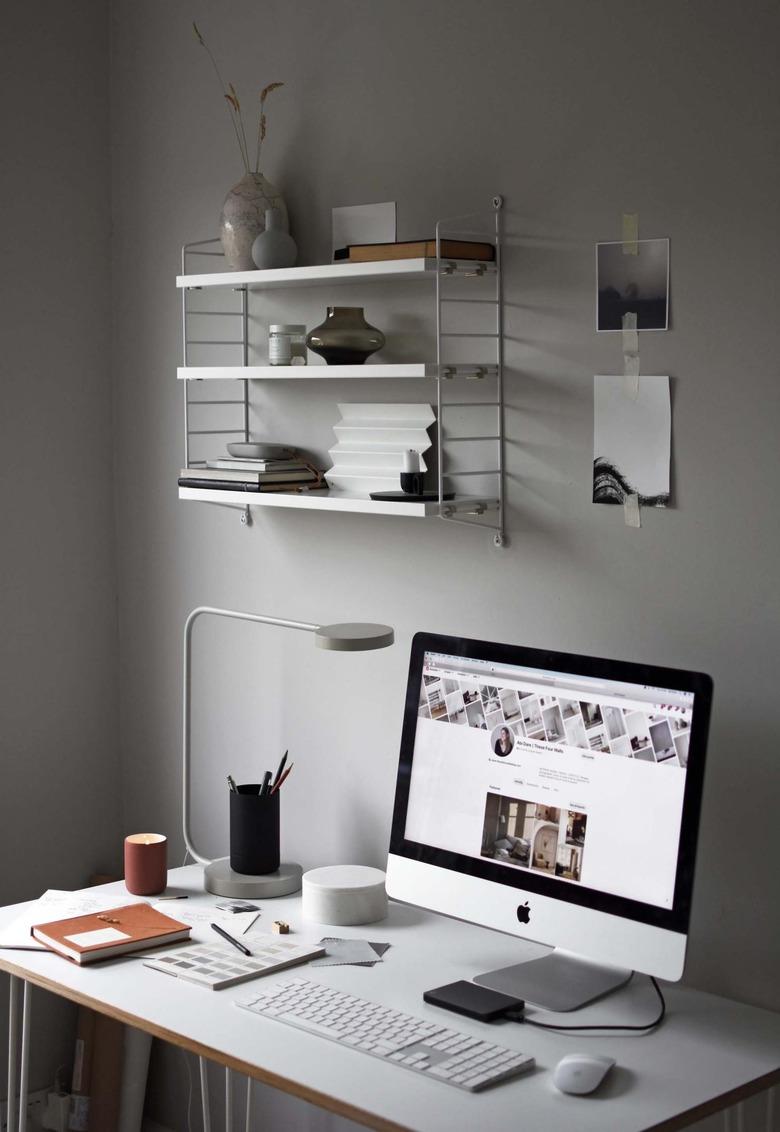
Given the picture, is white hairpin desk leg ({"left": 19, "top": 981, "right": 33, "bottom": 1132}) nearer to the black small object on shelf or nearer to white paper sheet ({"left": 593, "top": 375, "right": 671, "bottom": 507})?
the black small object on shelf

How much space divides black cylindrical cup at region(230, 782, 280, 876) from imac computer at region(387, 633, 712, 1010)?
0.37m

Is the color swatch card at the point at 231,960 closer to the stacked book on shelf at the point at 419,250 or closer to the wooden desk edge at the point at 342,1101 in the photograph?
the wooden desk edge at the point at 342,1101

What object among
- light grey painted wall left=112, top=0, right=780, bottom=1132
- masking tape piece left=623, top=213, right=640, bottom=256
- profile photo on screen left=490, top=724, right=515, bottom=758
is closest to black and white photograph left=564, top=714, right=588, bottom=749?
profile photo on screen left=490, top=724, right=515, bottom=758

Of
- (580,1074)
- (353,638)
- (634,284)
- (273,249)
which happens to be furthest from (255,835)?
(634,284)

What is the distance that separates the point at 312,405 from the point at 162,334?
0.48 m

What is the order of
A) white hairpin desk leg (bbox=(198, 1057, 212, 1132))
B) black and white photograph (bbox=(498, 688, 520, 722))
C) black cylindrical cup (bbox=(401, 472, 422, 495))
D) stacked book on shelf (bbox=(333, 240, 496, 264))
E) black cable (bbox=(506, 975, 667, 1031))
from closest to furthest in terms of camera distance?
black cable (bbox=(506, 975, 667, 1031)) → black and white photograph (bbox=(498, 688, 520, 722)) → stacked book on shelf (bbox=(333, 240, 496, 264)) → black cylindrical cup (bbox=(401, 472, 422, 495)) → white hairpin desk leg (bbox=(198, 1057, 212, 1132))

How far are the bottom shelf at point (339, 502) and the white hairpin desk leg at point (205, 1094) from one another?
3.51 feet

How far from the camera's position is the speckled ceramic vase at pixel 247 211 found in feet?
8.24

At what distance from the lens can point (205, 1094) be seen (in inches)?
106

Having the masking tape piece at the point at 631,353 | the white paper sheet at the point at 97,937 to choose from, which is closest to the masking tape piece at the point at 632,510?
the masking tape piece at the point at 631,353

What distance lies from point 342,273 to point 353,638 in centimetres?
60

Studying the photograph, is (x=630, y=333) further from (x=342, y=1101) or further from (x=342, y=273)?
(x=342, y=1101)

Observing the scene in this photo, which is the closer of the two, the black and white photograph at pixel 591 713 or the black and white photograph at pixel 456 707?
the black and white photograph at pixel 591 713

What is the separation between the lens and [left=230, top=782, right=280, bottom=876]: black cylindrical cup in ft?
8.10
